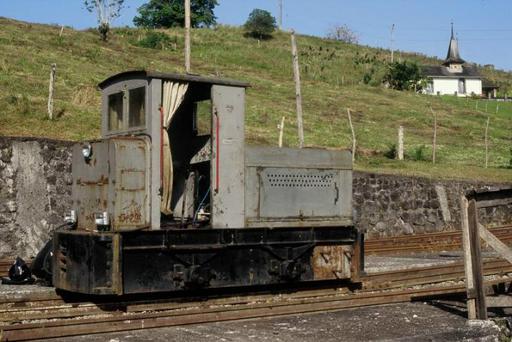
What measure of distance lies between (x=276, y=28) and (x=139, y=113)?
90.6 m

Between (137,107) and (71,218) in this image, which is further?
(71,218)

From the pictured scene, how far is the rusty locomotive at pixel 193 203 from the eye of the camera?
387 inches

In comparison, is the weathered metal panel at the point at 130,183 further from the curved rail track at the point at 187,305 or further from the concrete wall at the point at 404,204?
the concrete wall at the point at 404,204

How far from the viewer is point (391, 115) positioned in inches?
1924

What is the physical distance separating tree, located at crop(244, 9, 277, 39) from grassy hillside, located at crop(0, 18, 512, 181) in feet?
31.7

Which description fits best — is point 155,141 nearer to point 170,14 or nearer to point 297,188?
point 297,188

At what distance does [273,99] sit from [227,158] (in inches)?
1363

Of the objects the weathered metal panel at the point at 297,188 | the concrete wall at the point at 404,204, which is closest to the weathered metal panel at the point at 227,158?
the weathered metal panel at the point at 297,188

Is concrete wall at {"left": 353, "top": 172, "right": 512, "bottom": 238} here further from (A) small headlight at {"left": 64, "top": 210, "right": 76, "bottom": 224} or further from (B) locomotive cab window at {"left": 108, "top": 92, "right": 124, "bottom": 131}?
(A) small headlight at {"left": 64, "top": 210, "right": 76, "bottom": 224}

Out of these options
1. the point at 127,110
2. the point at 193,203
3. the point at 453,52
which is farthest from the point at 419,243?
the point at 453,52

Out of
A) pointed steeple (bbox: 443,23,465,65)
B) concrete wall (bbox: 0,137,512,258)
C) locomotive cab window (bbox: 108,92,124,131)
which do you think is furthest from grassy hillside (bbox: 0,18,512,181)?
pointed steeple (bbox: 443,23,465,65)

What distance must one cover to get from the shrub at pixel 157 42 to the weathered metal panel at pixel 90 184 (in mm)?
51456

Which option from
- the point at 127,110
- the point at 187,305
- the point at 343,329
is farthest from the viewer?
the point at 127,110

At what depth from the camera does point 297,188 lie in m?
11.4
